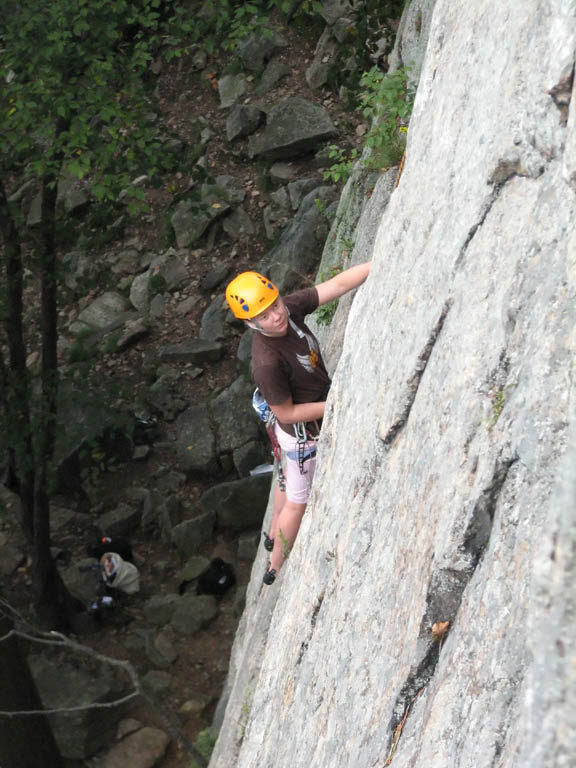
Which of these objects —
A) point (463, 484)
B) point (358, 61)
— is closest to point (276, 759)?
point (463, 484)

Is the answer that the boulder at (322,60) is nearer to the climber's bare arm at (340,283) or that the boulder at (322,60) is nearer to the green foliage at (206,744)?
the climber's bare arm at (340,283)

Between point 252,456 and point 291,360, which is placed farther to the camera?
point 252,456

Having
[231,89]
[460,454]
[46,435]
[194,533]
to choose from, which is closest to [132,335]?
[194,533]

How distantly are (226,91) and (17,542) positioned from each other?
10.6 meters

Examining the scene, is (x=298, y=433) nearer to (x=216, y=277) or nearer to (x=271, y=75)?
(x=216, y=277)

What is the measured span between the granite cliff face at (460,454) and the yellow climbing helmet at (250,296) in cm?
56

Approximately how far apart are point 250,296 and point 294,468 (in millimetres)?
1440

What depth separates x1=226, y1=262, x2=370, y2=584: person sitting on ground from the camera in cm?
440

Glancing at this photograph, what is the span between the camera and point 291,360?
15.3 feet

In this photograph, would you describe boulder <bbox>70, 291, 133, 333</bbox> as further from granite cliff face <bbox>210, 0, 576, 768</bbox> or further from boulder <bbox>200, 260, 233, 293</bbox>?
granite cliff face <bbox>210, 0, 576, 768</bbox>

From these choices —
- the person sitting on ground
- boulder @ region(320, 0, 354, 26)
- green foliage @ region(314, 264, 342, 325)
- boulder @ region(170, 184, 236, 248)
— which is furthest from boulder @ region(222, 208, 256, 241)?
the person sitting on ground

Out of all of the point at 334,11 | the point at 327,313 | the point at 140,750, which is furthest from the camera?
the point at 334,11

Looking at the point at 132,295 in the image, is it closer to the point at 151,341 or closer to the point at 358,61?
the point at 151,341

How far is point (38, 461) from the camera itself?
10.1 metres
